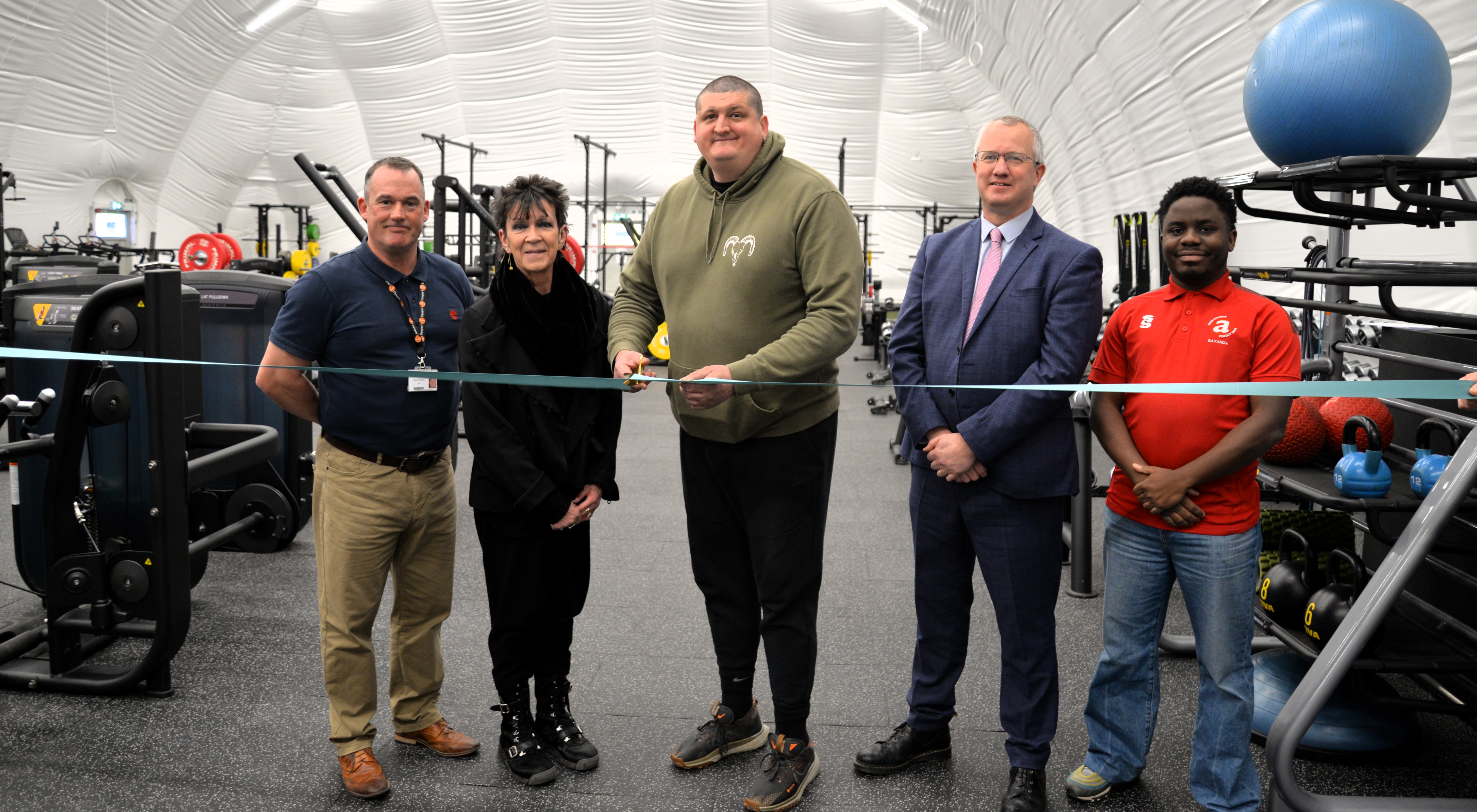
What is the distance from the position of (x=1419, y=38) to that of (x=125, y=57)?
893 inches

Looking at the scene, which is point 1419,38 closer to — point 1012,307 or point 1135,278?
point 1012,307

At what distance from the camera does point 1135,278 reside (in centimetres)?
913

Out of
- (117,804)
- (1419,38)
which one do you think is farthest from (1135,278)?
(117,804)

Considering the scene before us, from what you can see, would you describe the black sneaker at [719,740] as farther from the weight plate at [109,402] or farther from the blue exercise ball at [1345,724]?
the weight plate at [109,402]

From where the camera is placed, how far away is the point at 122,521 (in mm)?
3004

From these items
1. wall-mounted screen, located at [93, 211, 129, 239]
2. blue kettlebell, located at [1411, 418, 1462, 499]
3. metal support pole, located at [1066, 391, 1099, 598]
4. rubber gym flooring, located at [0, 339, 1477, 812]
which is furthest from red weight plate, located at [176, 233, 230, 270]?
blue kettlebell, located at [1411, 418, 1462, 499]

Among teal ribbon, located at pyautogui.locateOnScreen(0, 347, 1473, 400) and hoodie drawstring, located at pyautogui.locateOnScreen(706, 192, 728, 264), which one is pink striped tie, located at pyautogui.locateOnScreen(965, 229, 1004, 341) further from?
hoodie drawstring, located at pyautogui.locateOnScreen(706, 192, 728, 264)

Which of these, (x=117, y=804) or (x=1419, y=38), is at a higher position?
(x=1419, y=38)

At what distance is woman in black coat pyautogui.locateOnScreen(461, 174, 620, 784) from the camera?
2242mm

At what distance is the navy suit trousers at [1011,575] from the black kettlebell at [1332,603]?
0.73 metres

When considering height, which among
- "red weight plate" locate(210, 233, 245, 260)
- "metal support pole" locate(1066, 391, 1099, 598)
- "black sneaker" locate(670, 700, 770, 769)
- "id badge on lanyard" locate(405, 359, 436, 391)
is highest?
"red weight plate" locate(210, 233, 245, 260)

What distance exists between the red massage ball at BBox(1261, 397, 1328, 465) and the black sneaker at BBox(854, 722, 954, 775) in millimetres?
1207

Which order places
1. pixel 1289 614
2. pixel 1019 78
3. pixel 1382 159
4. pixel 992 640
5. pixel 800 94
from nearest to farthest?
pixel 1382 159 < pixel 1289 614 < pixel 992 640 < pixel 1019 78 < pixel 800 94

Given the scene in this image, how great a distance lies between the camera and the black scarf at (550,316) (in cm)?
224
